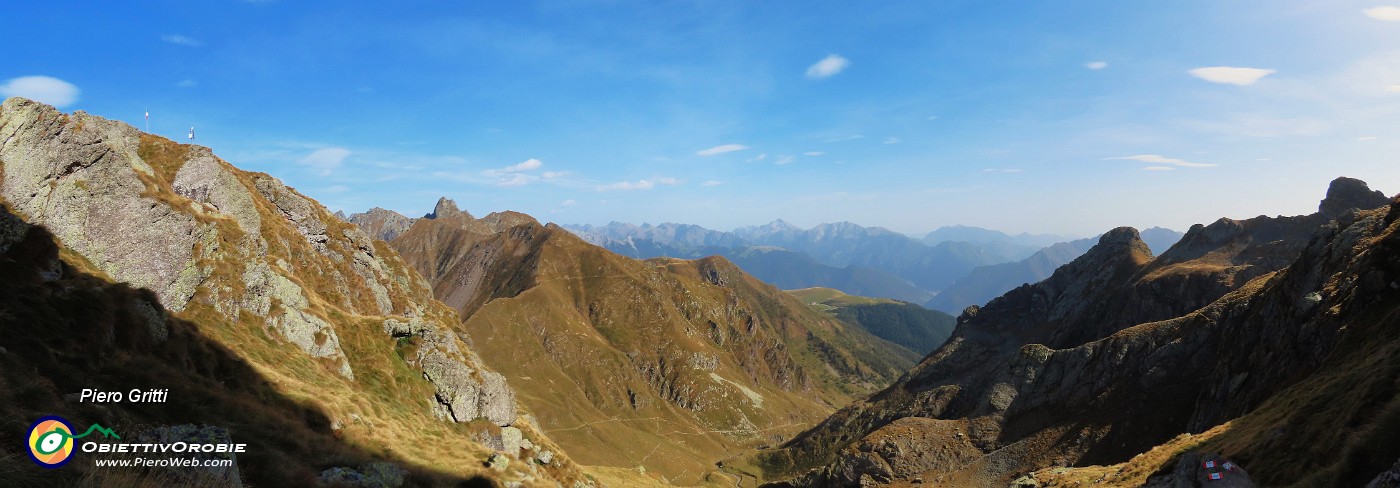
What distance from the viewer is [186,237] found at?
46594mm

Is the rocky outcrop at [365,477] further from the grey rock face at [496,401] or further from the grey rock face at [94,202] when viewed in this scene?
the grey rock face at [496,401]

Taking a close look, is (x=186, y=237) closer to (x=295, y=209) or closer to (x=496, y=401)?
(x=496, y=401)

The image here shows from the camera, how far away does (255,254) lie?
52.4m

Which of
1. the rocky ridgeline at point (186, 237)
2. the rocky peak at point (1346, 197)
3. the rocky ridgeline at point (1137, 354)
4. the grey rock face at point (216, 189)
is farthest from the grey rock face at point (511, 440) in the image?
the rocky peak at point (1346, 197)

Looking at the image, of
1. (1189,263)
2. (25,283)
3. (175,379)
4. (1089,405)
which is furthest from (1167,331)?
(25,283)

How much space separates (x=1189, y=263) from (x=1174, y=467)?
14459 centimetres

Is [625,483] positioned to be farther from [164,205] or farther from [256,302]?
[164,205]

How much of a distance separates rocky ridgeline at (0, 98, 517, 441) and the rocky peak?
19431cm

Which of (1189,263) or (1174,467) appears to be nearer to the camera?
(1174,467)

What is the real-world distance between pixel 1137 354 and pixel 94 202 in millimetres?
138362

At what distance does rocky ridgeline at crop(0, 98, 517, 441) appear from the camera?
41.7 metres

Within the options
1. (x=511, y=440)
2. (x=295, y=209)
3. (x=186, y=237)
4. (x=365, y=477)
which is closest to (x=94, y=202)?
(x=186, y=237)

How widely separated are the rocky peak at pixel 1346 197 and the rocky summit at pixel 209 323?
18825cm

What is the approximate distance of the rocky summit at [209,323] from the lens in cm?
2578
